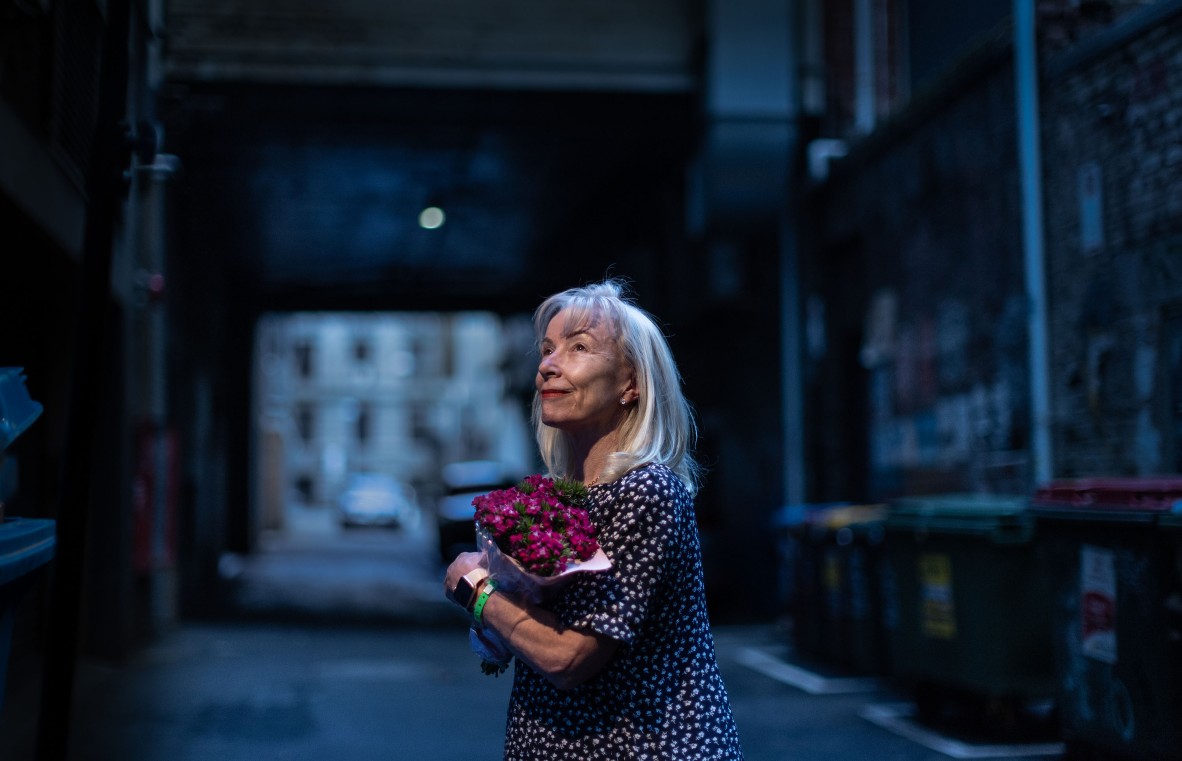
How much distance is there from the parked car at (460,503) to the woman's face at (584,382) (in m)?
21.5

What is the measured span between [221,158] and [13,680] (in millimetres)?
10340

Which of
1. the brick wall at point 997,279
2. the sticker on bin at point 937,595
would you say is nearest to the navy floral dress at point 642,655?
the sticker on bin at point 937,595

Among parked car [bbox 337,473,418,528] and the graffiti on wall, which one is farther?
parked car [bbox 337,473,418,528]

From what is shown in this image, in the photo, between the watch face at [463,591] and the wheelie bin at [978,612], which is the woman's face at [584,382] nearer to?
the watch face at [463,591]

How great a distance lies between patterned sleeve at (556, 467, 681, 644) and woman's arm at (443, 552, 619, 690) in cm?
2

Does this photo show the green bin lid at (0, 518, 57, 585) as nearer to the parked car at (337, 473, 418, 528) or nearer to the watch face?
the watch face

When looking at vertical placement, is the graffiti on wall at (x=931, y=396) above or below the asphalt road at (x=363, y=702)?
above

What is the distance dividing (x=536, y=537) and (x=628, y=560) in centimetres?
18

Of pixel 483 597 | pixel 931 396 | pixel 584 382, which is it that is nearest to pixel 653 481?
pixel 584 382

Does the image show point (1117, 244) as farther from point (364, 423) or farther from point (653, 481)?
point (364, 423)

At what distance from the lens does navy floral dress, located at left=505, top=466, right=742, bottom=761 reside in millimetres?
2484

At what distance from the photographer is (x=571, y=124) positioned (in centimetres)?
1636

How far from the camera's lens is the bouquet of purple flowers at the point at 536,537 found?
7.97ft

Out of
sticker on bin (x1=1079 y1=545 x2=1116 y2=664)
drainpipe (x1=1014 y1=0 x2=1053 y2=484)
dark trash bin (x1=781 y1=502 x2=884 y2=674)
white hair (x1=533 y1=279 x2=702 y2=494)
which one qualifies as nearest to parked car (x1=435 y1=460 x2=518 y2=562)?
dark trash bin (x1=781 y1=502 x2=884 y2=674)
